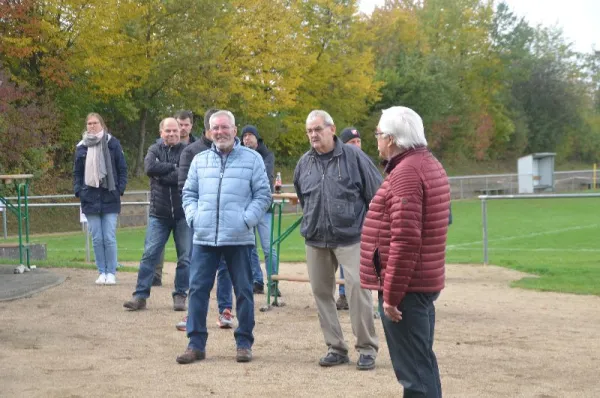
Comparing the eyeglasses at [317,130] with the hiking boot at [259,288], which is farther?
the hiking boot at [259,288]

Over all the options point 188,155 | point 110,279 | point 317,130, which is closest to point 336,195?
point 317,130

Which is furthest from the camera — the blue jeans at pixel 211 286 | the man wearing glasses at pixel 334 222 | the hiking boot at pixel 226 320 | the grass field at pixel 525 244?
the grass field at pixel 525 244

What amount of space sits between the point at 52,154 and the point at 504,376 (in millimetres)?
31706

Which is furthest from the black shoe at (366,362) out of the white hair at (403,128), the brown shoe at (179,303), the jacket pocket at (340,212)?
the brown shoe at (179,303)

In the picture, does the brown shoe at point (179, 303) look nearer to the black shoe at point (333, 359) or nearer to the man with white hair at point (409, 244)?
the black shoe at point (333, 359)

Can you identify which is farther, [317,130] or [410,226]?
[317,130]

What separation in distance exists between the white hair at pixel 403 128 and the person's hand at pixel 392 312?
33.6 inches

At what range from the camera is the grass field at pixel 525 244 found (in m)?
15.5

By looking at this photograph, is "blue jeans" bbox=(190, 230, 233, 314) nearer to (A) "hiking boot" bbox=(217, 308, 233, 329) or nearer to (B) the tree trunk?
(A) "hiking boot" bbox=(217, 308, 233, 329)

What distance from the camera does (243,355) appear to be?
27.0 feet

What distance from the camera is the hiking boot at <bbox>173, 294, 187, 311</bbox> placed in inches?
430

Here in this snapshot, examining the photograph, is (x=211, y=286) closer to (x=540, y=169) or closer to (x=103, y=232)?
(x=103, y=232)

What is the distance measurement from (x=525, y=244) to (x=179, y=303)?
13.6 meters

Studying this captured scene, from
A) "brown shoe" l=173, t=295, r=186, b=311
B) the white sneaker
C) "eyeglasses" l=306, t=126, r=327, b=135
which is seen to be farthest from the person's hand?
the white sneaker
